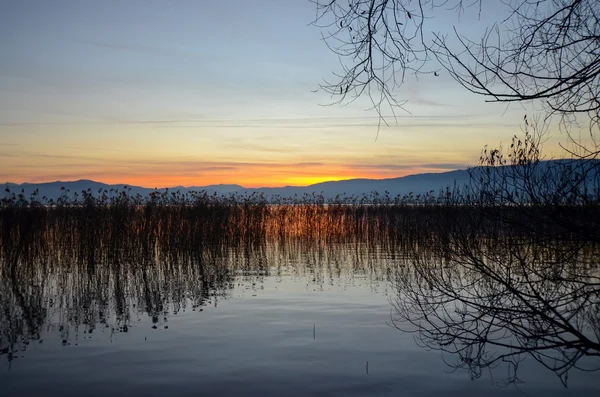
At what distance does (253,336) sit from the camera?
679cm

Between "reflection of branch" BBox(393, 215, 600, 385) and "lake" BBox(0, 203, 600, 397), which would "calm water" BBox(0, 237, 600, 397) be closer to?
"lake" BBox(0, 203, 600, 397)

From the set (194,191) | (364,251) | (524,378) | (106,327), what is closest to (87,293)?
(106,327)

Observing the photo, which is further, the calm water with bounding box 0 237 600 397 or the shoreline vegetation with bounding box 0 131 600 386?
the shoreline vegetation with bounding box 0 131 600 386

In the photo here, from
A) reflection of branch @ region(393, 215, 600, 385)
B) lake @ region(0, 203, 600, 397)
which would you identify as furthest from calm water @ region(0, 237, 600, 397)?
reflection of branch @ region(393, 215, 600, 385)

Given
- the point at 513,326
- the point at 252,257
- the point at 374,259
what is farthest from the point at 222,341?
the point at 252,257

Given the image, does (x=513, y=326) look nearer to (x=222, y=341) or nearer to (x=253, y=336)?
(x=253, y=336)

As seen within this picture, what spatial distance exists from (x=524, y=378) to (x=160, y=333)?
4.20 meters

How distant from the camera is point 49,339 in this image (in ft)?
21.5

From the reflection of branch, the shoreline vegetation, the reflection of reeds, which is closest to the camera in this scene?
the reflection of branch

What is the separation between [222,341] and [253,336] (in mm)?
431

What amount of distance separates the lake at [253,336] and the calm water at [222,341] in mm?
21

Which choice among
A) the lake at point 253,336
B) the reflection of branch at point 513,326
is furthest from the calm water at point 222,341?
the reflection of branch at point 513,326

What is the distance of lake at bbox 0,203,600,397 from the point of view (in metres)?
5.04

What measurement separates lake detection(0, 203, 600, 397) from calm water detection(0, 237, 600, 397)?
0.02 m
